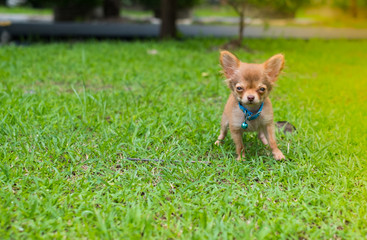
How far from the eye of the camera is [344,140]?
10.9 feet

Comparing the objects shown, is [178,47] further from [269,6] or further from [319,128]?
[319,128]

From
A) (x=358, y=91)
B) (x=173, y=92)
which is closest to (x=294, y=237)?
(x=173, y=92)

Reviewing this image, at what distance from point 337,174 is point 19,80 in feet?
13.1

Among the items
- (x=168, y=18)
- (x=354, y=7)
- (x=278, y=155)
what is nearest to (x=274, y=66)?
(x=278, y=155)

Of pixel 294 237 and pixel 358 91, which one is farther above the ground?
pixel 358 91

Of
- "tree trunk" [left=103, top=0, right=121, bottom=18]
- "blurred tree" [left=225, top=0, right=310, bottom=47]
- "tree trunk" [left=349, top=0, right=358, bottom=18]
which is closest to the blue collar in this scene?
"blurred tree" [left=225, top=0, right=310, bottom=47]

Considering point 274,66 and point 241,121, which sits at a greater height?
point 274,66

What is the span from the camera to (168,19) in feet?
30.7

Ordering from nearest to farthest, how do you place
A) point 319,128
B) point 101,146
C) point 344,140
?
point 101,146, point 344,140, point 319,128

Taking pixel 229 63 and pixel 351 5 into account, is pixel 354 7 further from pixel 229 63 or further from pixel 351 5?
pixel 229 63

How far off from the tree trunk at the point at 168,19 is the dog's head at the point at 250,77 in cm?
668

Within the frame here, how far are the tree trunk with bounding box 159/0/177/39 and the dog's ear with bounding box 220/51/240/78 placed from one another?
6654 millimetres

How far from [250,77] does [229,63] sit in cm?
25

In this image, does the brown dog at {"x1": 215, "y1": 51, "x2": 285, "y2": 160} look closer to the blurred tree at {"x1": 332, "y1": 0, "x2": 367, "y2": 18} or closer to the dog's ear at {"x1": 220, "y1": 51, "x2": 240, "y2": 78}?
the dog's ear at {"x1": 220, "y1": 51, "x2": 240, "y2": 78}
